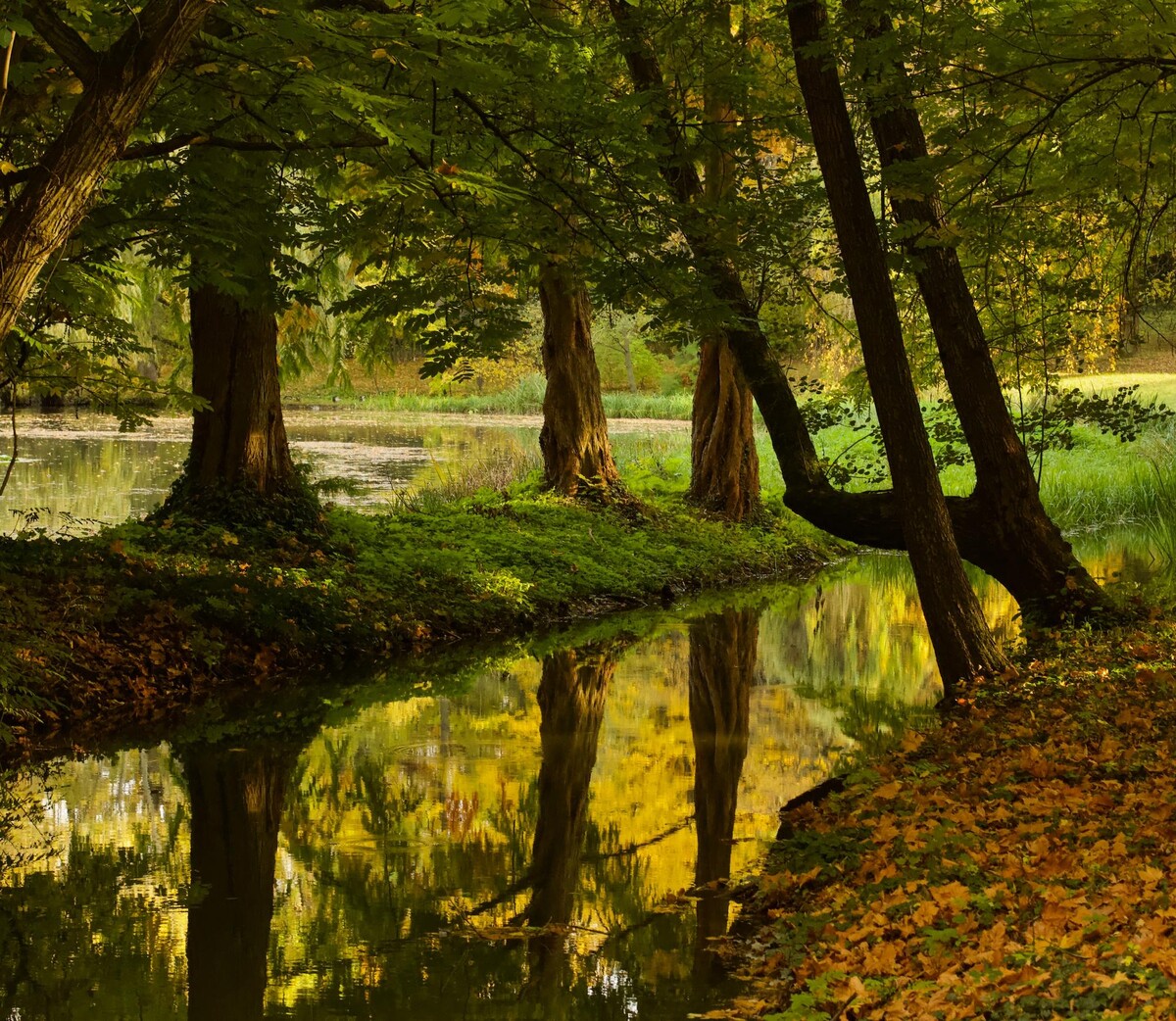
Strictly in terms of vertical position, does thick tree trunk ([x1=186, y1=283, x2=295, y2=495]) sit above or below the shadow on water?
above

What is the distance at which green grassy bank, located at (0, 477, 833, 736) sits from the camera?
8.77m

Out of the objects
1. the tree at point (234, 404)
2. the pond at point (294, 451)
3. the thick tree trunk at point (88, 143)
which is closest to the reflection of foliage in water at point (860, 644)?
the tree at point (234, 404)

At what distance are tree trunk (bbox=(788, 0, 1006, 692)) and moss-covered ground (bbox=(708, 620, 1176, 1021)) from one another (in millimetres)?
390

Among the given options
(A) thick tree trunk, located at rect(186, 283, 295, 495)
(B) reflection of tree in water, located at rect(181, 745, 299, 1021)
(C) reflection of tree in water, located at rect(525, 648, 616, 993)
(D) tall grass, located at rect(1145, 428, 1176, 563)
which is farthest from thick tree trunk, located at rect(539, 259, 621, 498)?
(B) reflection of tree in water, located at rect(181, 745, 299, 1021)

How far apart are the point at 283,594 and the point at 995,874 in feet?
23.3

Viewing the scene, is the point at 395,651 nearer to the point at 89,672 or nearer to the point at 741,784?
the point at 89,672

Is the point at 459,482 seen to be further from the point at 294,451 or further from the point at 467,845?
the point at 467,845

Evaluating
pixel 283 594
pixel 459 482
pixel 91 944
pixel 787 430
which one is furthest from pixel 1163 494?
pixel 91 944

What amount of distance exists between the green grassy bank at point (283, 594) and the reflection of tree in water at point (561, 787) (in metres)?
1.45

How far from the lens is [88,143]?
A: 17.6 feet

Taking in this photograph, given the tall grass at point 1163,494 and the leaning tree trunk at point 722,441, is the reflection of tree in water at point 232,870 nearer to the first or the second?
the leaning tree trunk at point 722,441

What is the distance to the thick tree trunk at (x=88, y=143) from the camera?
17.3 feet

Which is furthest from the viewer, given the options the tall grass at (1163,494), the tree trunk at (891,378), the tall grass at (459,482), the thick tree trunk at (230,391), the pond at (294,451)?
the pond at (294,451)

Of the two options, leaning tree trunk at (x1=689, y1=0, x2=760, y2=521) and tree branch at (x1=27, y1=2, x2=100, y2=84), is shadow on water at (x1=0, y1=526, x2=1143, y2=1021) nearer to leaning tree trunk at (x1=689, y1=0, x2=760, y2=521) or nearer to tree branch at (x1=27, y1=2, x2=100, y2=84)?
tree branch at (x1=27, y1=2, x2=100, y2=84)
